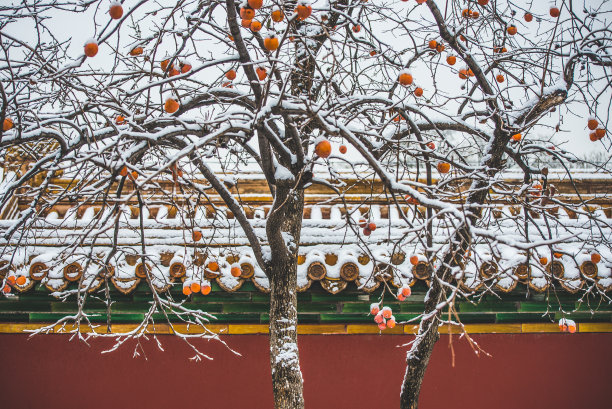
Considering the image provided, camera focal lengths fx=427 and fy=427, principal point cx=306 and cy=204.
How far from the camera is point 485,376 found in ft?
11.2

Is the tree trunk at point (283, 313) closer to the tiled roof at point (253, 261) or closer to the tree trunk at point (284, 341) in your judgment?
the tree trunk at point (284, 341)

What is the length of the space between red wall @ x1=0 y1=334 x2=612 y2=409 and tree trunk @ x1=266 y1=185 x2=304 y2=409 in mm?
1206

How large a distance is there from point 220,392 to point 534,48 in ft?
10.7

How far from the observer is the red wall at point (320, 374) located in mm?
3332

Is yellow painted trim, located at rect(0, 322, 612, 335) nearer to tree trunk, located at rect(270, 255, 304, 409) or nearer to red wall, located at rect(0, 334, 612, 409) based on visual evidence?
red wall, located at rect(0, 334, 612, 409)

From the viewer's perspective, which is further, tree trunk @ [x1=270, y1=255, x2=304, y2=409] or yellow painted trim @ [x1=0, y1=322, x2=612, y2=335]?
yellow painted trim @ [x1=0, y1=322, x2=612, y2=335]

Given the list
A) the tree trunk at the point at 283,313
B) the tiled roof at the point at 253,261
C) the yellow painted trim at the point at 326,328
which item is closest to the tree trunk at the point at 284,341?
the tree trunk at the point at 283,313

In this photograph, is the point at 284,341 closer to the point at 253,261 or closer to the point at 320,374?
the point at 253,261

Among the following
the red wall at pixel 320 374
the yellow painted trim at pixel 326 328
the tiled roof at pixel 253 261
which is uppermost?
the tiled roof at pixel 253 261

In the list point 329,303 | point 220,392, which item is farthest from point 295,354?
point 220,392

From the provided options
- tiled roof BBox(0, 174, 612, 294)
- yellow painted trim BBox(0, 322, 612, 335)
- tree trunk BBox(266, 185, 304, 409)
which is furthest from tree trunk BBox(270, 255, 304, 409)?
yellow painted trim BBox(0, 322, 612, 335)

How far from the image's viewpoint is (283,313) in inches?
88.8

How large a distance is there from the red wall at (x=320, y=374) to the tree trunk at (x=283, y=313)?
1.21m

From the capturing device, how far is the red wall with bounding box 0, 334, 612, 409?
3332 mm
